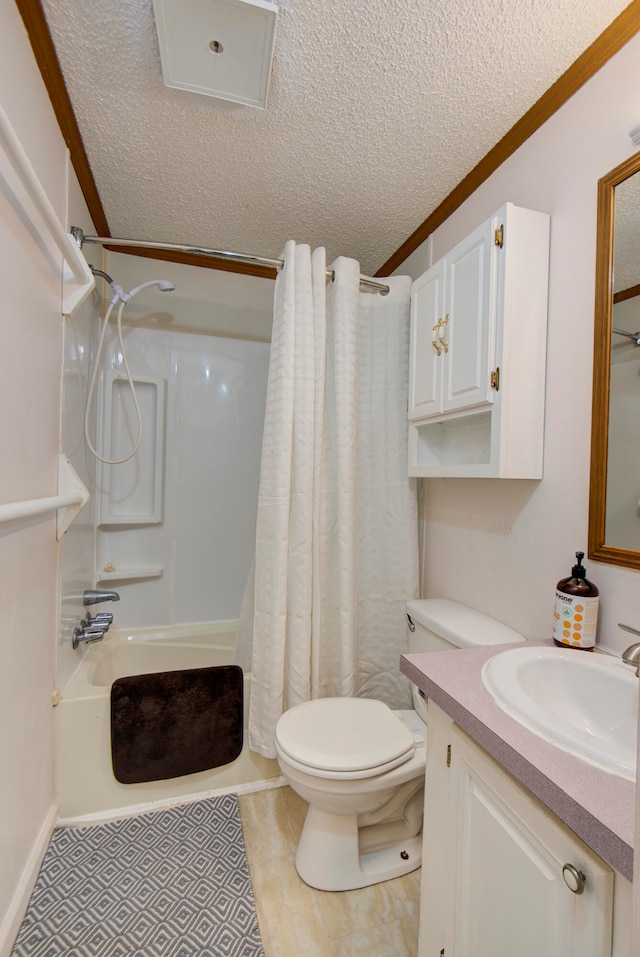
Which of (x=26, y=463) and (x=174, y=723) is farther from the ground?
(x=26, y=463)

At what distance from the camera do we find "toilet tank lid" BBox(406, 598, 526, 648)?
126 cm

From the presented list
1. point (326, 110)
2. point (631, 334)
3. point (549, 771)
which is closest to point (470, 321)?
point (631, 334)

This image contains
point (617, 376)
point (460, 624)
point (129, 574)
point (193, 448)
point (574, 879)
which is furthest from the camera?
point (193, 448)

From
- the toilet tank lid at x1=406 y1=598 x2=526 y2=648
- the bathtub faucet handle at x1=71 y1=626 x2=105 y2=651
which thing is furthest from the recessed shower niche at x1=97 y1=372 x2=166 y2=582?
the toilet tank lid at x1=406 y1=598 x2=526 y2=648

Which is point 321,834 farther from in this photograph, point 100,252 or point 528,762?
point 100,252

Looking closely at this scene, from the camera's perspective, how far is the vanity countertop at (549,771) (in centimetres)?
50

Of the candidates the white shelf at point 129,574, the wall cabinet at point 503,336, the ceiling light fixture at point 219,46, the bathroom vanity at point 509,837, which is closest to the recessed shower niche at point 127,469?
the white shelf at point 129,574

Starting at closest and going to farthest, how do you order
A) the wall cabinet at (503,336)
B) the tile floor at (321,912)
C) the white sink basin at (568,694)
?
the white sink basin at (568,694) → the tile floor at (321,912) → the wall cabinet at (503,336)

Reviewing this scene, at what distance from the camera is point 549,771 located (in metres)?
0.60

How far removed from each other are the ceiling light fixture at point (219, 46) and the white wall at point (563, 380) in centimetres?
84

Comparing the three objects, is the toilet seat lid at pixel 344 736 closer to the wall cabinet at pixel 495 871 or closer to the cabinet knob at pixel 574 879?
the wall cabinet at pixel 495 871

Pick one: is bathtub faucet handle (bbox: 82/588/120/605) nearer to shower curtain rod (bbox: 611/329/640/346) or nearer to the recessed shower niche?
the recessed shower niche

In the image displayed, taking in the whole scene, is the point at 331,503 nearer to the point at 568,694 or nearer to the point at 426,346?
the point at 426,346

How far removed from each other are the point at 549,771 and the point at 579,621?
0.52m
